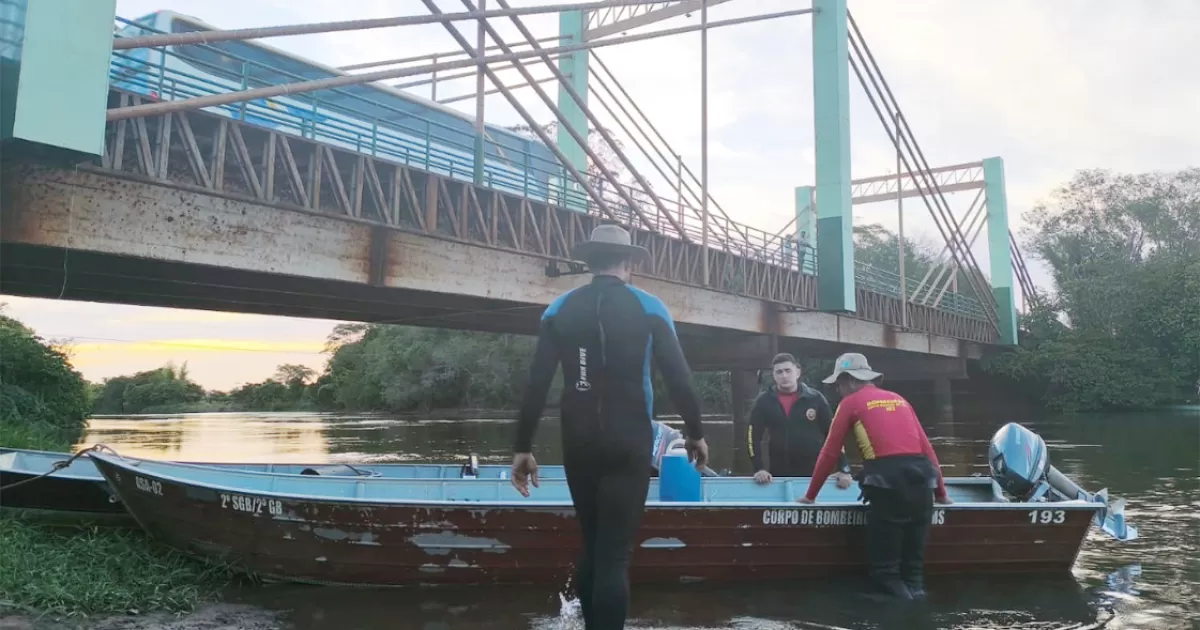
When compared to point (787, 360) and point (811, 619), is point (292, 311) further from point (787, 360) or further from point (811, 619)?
point (811, 619)

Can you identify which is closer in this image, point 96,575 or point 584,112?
point 96,575

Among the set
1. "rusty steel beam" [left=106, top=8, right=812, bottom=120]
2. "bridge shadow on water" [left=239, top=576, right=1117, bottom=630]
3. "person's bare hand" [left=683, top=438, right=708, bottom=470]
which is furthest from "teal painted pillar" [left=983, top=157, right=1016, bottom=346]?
"person's bare hand" [left=683, top=438, right=708, bottom=470]

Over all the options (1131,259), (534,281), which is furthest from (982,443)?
(1131,259)

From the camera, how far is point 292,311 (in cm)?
2073

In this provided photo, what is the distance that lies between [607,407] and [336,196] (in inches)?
448

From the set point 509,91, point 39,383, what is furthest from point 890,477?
point 39,383

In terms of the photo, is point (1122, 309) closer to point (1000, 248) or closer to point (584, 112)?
point (1000, 248)

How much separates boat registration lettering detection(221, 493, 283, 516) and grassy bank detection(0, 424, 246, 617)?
60 cm

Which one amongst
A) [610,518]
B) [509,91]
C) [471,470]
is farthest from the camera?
[509,91]

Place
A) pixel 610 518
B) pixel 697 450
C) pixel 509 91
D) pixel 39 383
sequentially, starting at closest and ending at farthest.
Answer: pixel 610 518 < pixel 697 450 < pixel 509 91 < pixel 39 383

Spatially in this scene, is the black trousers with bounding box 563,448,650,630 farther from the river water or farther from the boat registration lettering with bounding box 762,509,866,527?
the boat registration lettering with bounding box 762,509,866,527

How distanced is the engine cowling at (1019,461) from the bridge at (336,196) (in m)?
9.73

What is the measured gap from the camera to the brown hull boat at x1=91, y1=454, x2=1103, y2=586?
20.6 ft

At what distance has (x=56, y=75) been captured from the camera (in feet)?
30.1
